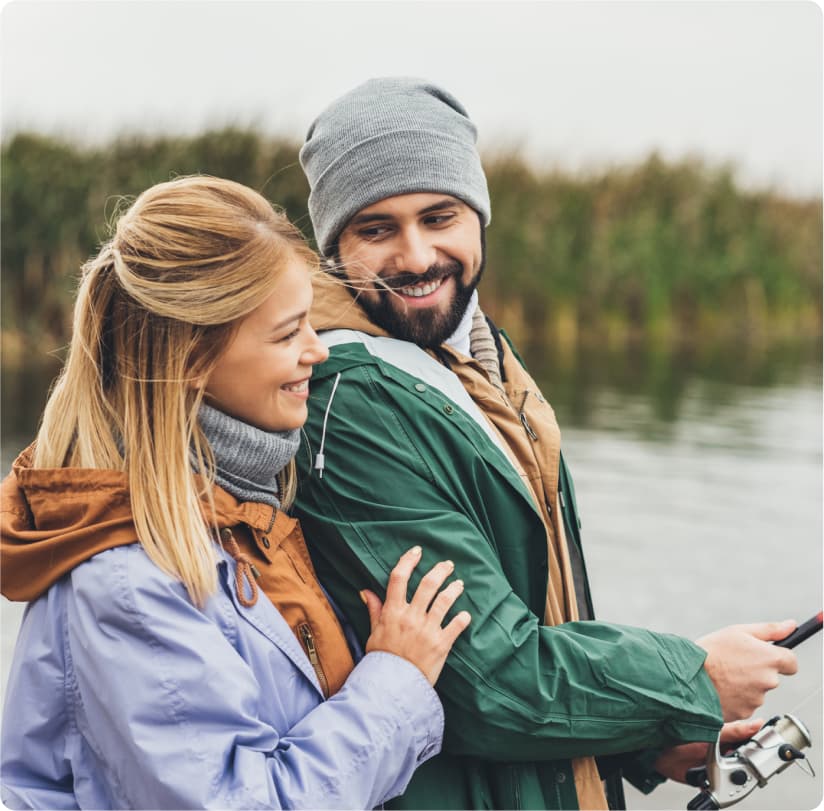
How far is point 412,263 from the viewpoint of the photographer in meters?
2.19

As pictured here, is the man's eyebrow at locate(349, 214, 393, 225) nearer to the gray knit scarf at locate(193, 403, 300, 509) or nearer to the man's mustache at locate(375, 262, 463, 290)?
the man's mustache at locate(375, 262, 463, 290)

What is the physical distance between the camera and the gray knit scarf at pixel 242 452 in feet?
5.98

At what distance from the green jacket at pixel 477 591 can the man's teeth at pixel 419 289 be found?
20 centimetres

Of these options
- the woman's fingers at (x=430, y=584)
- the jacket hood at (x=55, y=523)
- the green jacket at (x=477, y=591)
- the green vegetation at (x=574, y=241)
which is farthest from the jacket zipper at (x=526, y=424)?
the green vegetation at (x=574, y=241)

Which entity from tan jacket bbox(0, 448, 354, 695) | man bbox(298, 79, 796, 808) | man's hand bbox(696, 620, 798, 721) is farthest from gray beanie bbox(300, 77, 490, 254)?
man's hand bbox(696, 620, 798, 721)

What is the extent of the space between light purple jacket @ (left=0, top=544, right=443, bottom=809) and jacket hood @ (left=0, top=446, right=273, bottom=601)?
3 cm

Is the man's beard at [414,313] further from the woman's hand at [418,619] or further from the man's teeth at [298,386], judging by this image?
the woman's hand at [418,619]

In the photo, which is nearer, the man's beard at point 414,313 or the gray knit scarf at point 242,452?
the gray knit scarf at point 242,452

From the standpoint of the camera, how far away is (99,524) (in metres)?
1.62

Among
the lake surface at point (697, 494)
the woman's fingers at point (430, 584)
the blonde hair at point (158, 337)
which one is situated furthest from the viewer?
the lake surface at point (697, 494)

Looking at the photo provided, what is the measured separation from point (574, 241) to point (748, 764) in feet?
46.0

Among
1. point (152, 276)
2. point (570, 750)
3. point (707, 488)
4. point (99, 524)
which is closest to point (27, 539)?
point (99, 524)

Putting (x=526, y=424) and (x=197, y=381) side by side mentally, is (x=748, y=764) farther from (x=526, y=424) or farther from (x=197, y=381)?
(x=197, y=381)

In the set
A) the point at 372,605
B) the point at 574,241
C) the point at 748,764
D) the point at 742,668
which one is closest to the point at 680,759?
the point at 748,764
